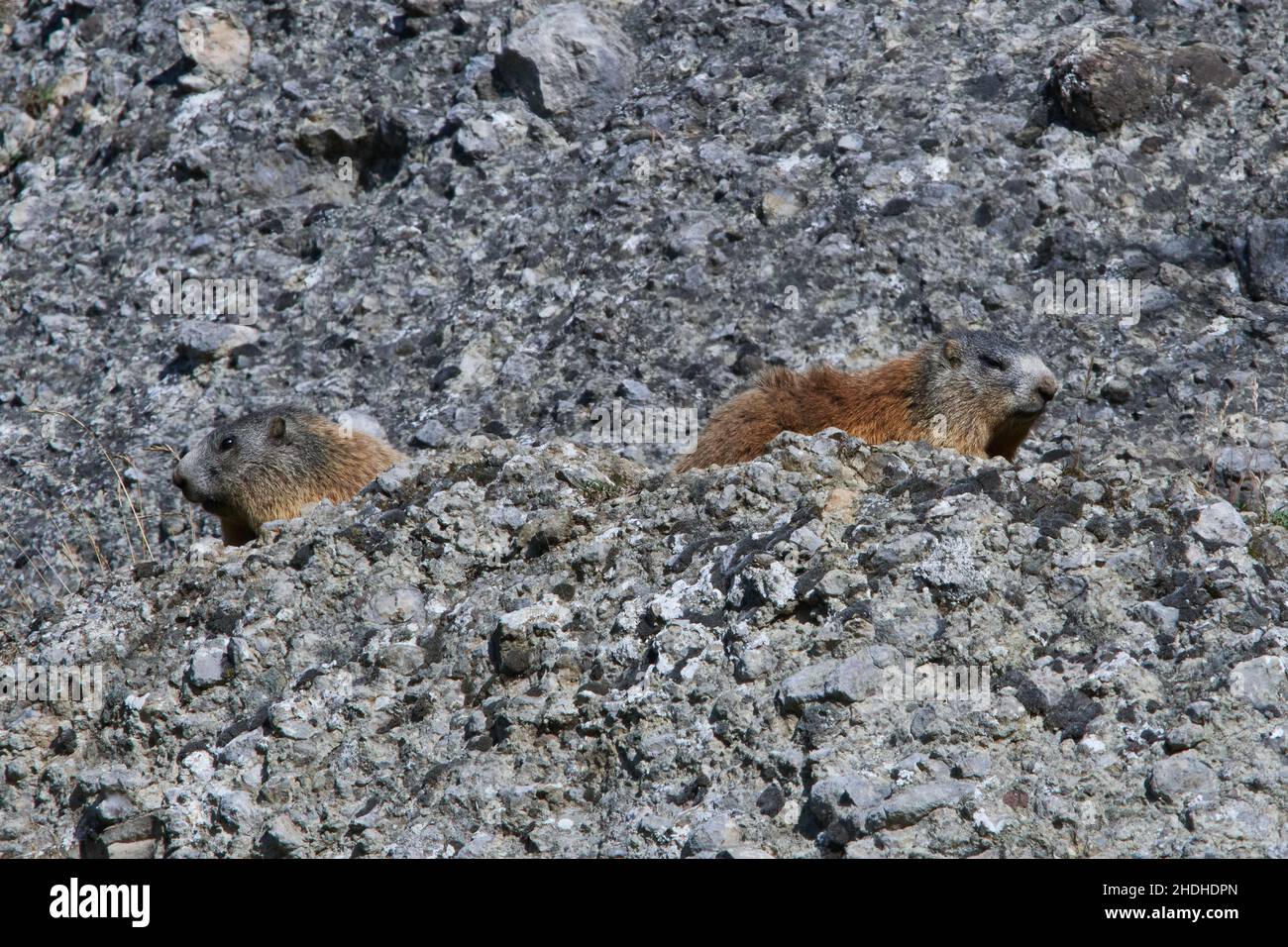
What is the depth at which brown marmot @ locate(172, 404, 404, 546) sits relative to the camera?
32.7 feet

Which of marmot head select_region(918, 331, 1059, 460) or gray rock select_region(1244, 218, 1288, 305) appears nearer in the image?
marmot head select_region(918, 331, 1059, 460)

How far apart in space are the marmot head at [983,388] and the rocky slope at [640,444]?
0.54 meters

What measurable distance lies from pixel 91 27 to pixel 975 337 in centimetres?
1031

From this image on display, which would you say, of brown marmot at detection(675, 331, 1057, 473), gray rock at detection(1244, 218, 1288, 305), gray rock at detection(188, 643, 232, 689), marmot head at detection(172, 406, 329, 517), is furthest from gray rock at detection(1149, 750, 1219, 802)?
marmot head at detection(172, 406, 329, 517)

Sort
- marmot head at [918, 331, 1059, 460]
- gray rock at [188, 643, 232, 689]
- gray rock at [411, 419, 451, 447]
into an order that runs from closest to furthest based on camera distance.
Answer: gray rock at [188, 643, 232, 689], marmot head at [918, 331, 1059, 460], gray rock at [411, 419, 451, 447]

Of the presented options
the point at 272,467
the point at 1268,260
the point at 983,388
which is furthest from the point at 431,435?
the point at 1268,260

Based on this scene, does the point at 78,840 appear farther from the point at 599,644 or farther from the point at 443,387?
the point at 443,387

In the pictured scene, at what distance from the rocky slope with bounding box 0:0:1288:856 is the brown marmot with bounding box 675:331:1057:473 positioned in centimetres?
64

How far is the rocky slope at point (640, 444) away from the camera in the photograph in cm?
477

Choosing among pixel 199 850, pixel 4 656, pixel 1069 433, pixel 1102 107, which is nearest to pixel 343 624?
pixel 199 850

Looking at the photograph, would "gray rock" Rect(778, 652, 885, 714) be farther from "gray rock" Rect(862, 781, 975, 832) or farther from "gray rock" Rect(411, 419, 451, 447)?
"gray rock" Rect(411, 419, 451, 447)

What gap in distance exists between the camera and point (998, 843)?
4250mm

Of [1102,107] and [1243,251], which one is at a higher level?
[1102,107]

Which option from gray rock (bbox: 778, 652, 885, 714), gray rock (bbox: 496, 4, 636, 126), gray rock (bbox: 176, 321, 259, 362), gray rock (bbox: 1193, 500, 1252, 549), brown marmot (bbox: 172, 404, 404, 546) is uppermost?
gray rock (bbox: 496, 4, 636, 126)
